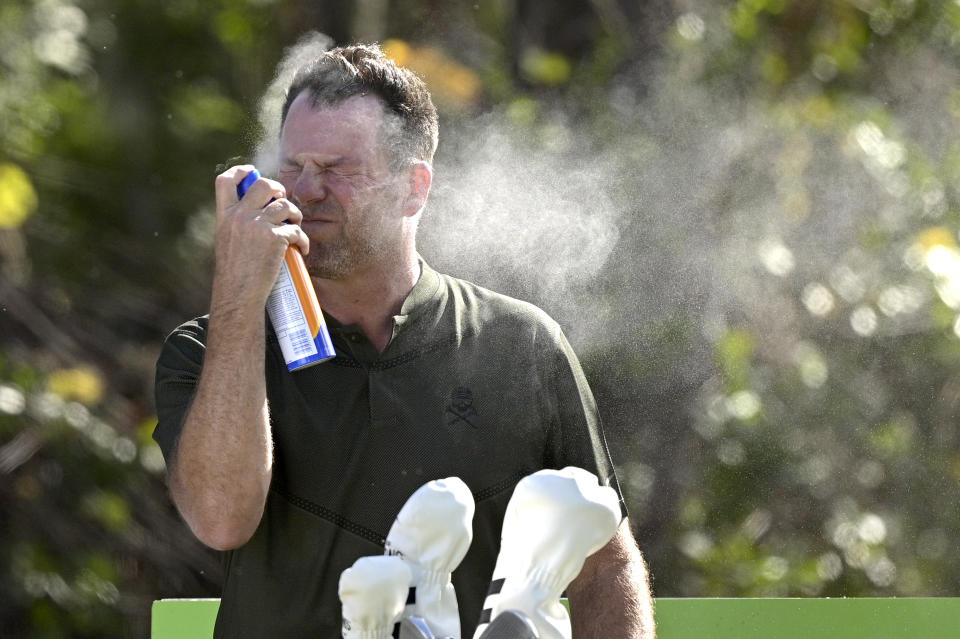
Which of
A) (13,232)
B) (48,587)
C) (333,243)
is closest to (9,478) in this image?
(48,587)

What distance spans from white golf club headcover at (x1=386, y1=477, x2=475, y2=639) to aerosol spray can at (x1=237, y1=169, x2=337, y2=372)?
16.3 inches

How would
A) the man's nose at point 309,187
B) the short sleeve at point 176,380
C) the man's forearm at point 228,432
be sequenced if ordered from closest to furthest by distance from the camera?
the man's forearm at point 228,432
the short sleeve at point 176,380
the man's nose at point 309,187

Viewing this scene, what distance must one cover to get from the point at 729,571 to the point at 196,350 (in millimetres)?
2382

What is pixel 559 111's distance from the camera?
3.84 metres

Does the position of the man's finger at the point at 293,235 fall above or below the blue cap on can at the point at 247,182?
below

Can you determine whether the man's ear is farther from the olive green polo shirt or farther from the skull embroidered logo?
the skull embroidered logo

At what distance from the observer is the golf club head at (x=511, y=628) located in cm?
113

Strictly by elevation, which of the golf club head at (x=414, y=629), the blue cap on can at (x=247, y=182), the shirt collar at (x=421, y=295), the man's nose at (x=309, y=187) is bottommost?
the golf club head at (x=414, y=629)

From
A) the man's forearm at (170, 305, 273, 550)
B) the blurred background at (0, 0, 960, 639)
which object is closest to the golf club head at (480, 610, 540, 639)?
the man's forearm at (170, 305, 273, 550)

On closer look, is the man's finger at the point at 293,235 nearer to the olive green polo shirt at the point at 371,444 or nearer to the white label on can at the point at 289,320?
the white label on can at the point at 289,320

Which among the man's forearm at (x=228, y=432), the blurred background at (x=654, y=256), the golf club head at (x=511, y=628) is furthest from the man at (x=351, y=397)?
the blurred background at (x=654, y=256)

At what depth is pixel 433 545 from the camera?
1206mm

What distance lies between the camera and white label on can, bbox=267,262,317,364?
1585mm

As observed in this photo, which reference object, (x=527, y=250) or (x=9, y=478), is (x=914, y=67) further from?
(x=9, y=478)
